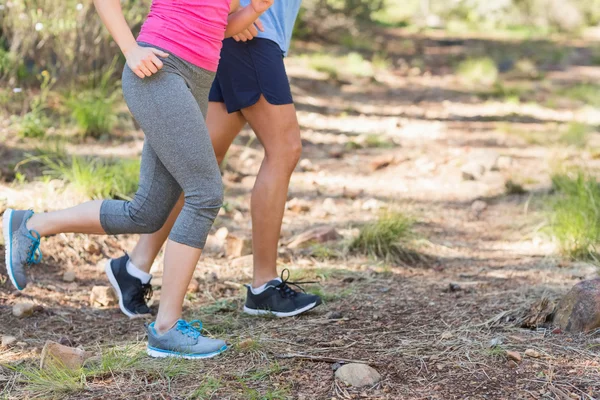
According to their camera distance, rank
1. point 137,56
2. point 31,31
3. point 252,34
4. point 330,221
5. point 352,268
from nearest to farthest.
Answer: point 137,56, point 252,34, point 352,268, point 330,221, point 31,31

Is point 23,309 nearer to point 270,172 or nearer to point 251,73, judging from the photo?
point 270,172

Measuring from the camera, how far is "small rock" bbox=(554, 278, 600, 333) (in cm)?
280

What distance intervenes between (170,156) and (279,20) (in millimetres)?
924

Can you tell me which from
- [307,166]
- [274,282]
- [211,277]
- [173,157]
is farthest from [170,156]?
[307,166]

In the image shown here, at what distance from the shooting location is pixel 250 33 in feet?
9.70

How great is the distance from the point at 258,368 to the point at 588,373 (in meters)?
1.09

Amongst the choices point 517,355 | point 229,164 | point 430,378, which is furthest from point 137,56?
point 229,164

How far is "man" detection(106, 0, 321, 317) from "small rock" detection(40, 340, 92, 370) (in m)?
0.69

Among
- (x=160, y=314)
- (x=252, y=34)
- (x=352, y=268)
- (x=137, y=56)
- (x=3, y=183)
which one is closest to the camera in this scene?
(x=137, y=56)

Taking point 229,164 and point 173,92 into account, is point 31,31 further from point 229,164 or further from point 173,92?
point 173,92

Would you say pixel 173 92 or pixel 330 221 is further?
pixel 330 221

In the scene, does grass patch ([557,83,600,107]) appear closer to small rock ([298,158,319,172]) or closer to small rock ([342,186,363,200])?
small rock ([298,158,319,172])

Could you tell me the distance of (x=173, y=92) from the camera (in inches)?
98.9

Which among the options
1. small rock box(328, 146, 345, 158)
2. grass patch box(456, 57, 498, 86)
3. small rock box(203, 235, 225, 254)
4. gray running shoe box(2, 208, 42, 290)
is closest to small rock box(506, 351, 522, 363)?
gray running shoe box(2, 208, 42, 290)
